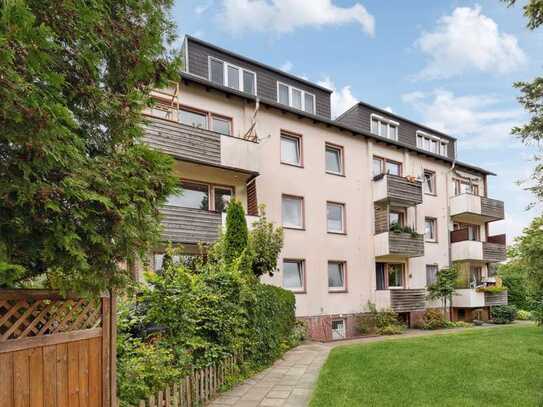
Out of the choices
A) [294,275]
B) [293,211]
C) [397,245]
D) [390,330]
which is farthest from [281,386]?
[397,245]

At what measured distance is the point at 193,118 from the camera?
15.0 metres

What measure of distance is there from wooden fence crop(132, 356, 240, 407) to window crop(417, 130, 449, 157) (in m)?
20.0

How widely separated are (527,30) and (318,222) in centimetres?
1100

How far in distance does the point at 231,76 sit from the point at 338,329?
38.8ft

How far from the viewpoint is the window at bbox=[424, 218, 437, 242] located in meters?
22.8

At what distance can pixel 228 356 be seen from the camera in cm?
800

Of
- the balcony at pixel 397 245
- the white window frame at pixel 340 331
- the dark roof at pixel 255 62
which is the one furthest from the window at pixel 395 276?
the dark roof at pixel 255 62

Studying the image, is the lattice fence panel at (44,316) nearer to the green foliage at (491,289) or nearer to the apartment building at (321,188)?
the apartment building at (321,188)

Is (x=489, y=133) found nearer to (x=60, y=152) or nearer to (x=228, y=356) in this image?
(x=228, y=356)

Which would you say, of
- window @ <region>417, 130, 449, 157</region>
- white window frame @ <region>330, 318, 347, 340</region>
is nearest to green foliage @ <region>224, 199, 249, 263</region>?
white window frame @ <region>330, 318, 347, 340</region>

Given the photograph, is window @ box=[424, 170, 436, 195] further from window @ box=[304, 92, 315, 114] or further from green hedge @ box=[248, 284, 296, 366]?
green hedge @ box=[248, 284, 296, 366]

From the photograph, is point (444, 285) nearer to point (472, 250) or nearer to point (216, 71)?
point (472, 250)

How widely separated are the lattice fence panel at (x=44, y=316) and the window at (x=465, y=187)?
79.1 ft

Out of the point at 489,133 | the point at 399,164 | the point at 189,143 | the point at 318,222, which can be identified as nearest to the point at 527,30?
the point at 489,133
